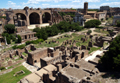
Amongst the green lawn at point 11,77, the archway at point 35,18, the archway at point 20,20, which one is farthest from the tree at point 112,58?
the archway at point 35,18

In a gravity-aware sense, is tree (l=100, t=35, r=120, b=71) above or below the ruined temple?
below

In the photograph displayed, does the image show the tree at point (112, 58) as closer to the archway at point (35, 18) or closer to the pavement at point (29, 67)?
the pavement at point (29, 67)

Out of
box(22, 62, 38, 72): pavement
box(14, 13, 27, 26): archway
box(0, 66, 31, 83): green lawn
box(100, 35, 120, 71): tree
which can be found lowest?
box(0, 66, 31, 83): green lawn

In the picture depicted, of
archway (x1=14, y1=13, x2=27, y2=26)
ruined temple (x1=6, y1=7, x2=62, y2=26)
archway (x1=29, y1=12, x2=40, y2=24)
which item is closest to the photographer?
archway (x1=14, y1=13, x2=27, y2=26)

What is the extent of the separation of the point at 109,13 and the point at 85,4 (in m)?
29.1

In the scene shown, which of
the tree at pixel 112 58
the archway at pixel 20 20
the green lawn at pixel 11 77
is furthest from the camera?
the archway at pixel 20 20

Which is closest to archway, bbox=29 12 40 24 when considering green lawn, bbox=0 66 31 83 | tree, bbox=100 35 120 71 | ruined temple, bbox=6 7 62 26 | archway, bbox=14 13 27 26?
ruined temple, bbox=6 7 62 26

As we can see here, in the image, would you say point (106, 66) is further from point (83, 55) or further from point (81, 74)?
point (83, 55)

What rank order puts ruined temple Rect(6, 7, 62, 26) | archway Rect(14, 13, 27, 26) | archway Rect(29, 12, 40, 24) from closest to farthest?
archway Rect(14, 13, 27, 26) → ruined temple Rect(6, 7, 62, 26) → archway Rect(29, 12, 40, 24)

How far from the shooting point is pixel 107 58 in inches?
454

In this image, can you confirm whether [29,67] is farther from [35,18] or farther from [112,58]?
[35,18]

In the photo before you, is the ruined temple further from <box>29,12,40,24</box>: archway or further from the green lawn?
the green lawn

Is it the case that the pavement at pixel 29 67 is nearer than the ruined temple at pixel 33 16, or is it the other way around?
the pavement at pixel 29 67

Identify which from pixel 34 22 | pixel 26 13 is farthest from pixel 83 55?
pixel 34 22
